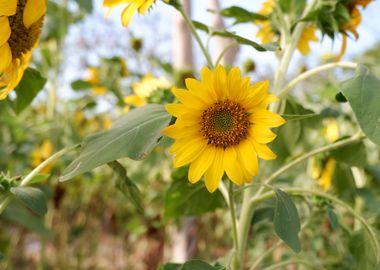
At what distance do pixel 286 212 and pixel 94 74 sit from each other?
4.42ft

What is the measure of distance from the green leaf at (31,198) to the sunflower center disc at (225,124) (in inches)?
8.9

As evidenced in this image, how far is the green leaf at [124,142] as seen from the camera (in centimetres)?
62

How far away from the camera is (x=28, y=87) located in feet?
2.91

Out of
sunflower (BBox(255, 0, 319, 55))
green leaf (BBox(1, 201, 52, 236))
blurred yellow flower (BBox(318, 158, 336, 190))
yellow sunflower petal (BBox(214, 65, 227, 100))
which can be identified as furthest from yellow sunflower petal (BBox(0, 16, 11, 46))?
blurred yellow flower (BBox(318, 158, 336, 190))

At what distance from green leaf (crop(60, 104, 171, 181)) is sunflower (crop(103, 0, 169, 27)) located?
0.42ft

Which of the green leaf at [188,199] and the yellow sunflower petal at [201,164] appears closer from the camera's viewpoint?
the yellow sunflower petal at [201,164]

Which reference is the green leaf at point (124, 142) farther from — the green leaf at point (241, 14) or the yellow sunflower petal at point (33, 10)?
the green leaf at point (241, 14)

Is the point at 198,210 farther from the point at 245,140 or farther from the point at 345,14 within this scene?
the point at 345,14

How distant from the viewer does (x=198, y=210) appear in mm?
917

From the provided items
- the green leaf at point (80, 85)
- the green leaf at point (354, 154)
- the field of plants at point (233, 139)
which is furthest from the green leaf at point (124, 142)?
the green leaf at point (80, 85)

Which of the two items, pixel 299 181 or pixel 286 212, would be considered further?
pixel 299 181

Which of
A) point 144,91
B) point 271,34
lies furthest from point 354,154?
point 144,91

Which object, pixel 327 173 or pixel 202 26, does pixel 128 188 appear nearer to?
pixel 202 26

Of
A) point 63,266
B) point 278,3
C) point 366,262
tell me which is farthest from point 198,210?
point 63,266
